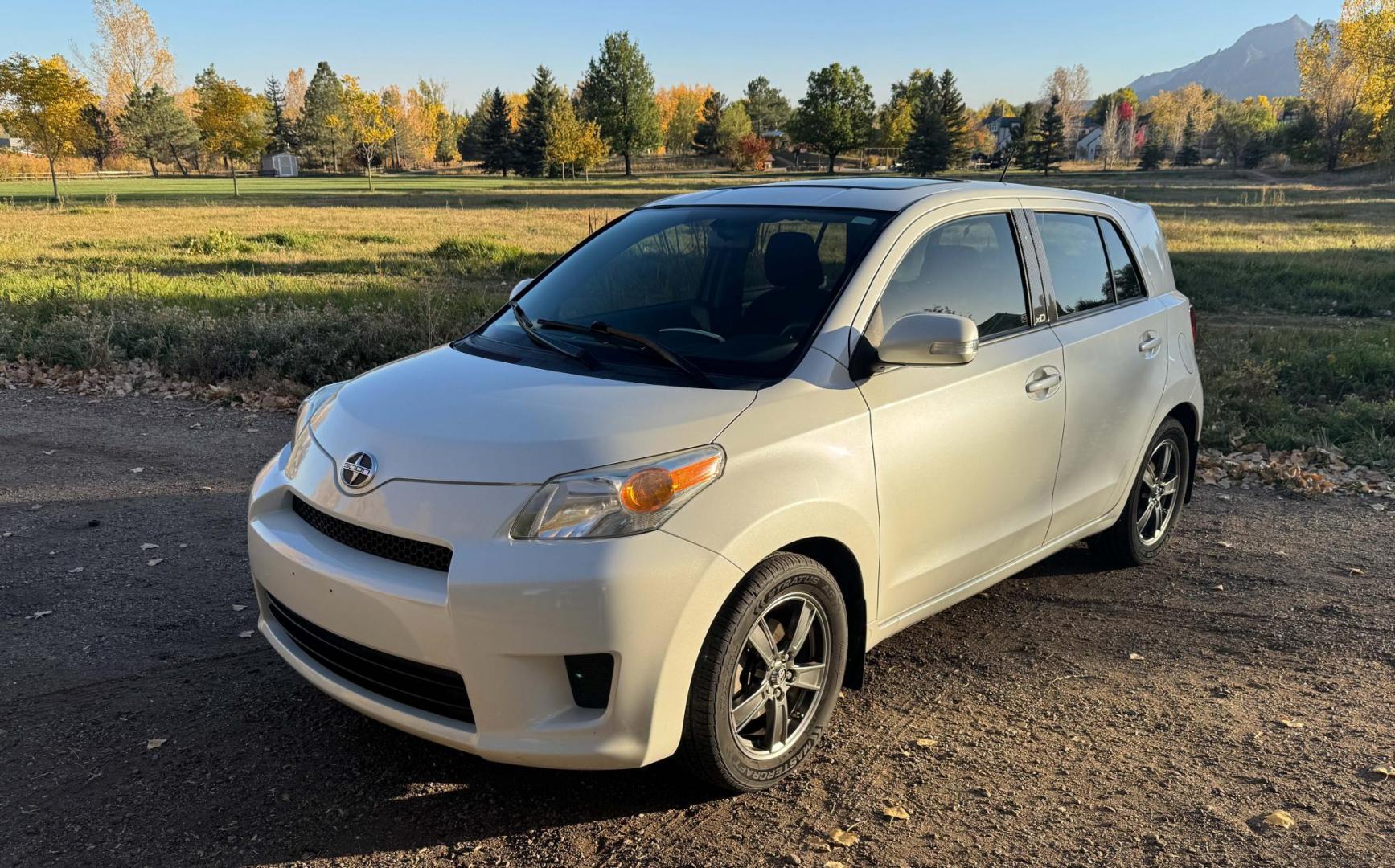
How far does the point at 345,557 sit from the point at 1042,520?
266 cm

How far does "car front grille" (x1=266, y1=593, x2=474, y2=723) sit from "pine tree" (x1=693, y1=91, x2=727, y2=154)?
9902 cm

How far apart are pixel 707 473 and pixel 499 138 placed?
8648cm

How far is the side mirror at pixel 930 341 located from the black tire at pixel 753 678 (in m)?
0.73

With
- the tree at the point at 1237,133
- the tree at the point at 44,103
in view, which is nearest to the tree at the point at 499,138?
the tree at the point at 44,103

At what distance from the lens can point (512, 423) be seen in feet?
9.11

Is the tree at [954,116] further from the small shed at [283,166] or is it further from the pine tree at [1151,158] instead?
the small shed at [283,166]

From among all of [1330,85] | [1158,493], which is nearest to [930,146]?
[1330,85]

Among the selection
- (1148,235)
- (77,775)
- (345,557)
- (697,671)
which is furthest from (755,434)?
(1148,235)

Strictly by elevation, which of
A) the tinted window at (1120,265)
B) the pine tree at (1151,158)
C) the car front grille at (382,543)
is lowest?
the car front grille at (382,543)

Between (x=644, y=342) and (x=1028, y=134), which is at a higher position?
(x=1028, y=134)

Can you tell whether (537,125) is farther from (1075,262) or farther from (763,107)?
(1075,262)

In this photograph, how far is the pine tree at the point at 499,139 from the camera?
8269 centimetres

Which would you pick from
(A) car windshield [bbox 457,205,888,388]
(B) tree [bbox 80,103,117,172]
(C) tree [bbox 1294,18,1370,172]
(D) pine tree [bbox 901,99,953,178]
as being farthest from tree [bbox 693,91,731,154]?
(A) car windshield [bbox 457,205,888,388]

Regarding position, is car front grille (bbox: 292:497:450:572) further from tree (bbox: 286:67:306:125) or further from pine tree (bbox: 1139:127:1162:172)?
tree (bbox: 286:67:306:125)
